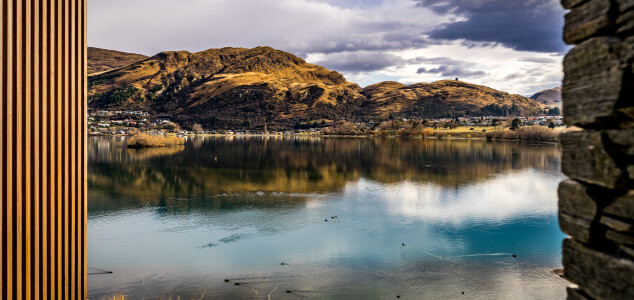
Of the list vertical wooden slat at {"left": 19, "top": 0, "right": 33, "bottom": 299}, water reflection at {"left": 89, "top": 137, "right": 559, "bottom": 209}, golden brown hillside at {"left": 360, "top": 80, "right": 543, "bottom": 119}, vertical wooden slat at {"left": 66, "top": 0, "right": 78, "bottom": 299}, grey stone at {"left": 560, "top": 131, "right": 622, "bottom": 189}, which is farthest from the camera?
golden brown hillside at {"left": 360, "top": 80, "right": 543, "bottom": 119}

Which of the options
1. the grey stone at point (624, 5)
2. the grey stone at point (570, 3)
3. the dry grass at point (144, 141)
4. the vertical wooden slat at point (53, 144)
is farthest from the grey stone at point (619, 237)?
the dry grass at point (144, 141)

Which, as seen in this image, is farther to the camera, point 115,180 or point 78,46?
point 115,180

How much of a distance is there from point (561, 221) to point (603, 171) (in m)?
0.47

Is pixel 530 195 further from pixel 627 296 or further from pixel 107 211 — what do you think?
pixel 627 296

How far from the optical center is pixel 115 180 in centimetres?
2575

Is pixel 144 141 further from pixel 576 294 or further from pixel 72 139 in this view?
pixel 576 294

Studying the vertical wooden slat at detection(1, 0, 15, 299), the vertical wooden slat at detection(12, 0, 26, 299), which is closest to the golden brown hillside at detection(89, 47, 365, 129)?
the vertical wooden slat at detection(12, 0, 26, 299)

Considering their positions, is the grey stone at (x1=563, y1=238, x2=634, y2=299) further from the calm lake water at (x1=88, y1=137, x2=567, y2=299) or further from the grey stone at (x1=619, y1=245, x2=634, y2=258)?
the calm lake water at (x1=88, y1=137, x2=567, y2=299)

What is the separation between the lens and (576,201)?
2438mm

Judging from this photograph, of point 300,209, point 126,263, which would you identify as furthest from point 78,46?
point 300,209

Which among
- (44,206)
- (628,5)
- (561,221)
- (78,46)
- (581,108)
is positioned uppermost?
(78,46)

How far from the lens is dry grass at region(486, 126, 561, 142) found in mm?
75062

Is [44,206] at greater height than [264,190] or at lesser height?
greater

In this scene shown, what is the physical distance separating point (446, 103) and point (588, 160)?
177 m
